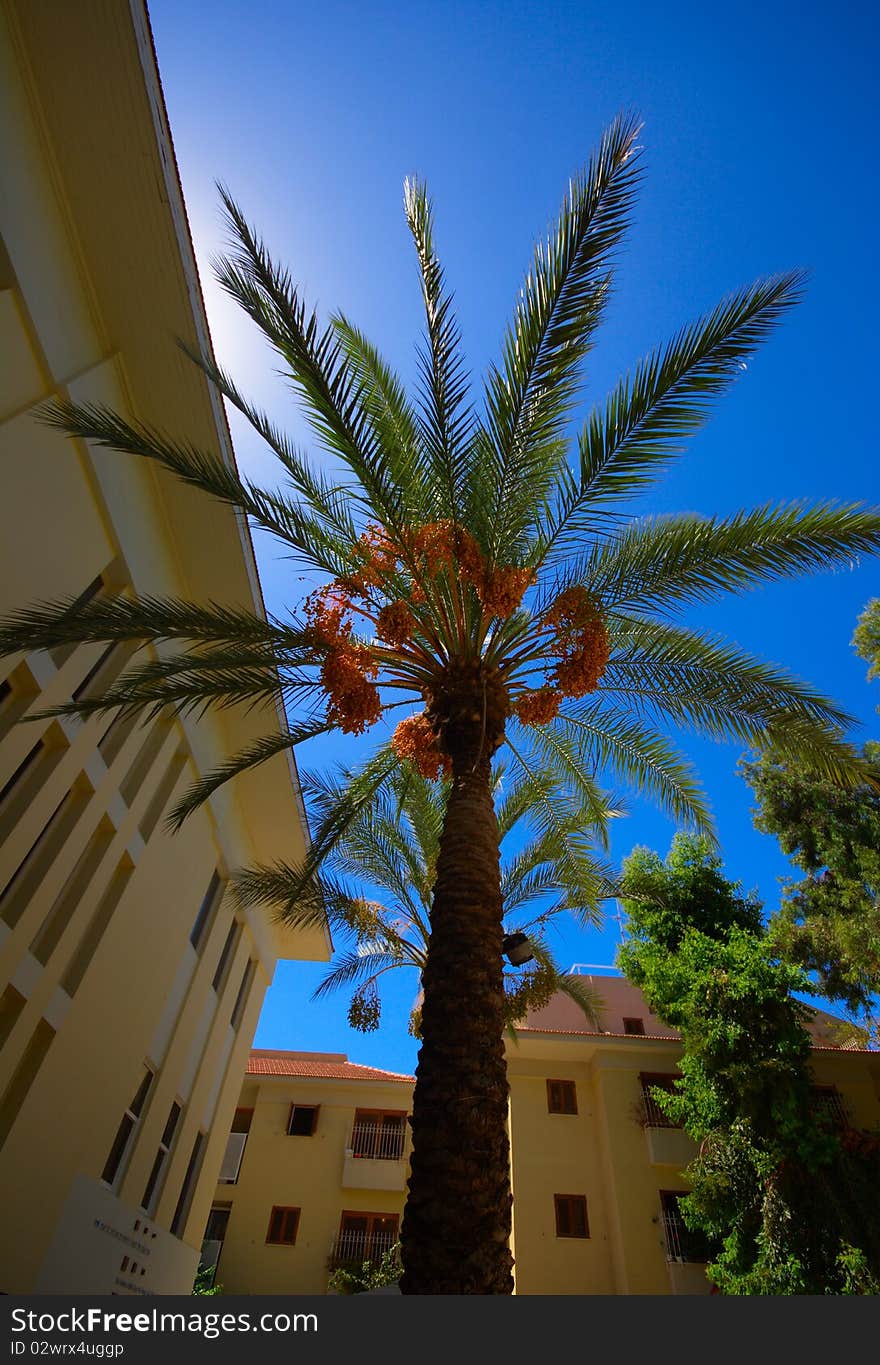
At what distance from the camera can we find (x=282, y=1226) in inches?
818

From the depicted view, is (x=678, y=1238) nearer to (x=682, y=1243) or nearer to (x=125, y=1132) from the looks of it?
(x=682, y=1243)

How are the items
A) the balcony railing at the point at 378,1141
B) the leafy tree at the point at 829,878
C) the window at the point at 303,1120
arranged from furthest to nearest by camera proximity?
the window at the point at 303,1120
the balcony railing at the point at 378,1141
the leafy tree at the point at 829,878

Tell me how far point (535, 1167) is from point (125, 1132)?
13.5m

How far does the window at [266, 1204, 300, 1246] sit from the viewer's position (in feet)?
67.3

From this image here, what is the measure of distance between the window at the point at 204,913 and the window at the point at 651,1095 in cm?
1326

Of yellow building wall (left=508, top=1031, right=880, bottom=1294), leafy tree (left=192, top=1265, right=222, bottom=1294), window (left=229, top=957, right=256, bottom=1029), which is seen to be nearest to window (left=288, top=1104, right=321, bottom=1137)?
leafy tree (left=192, top=1265, right=222, bottom=1294)

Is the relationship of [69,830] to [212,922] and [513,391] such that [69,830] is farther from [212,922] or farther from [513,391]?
[513,391]

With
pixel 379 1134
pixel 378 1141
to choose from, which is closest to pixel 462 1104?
pixel 378 1141

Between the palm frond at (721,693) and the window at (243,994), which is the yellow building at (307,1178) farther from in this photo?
the palm frond at (721,693)

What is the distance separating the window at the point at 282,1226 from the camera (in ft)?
67.3

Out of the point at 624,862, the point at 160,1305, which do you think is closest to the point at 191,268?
the point at 160,1305

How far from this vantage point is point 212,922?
491 inches

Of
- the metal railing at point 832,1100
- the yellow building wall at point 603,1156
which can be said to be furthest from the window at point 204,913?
the metal railing at point 832,1100

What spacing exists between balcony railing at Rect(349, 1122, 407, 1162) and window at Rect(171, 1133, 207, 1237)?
11.5 meters
